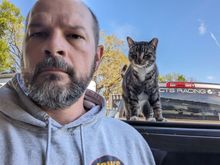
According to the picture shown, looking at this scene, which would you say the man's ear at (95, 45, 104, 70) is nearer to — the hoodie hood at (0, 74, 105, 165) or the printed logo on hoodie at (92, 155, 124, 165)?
the hoodie hood at (0, 74, 105, 165)

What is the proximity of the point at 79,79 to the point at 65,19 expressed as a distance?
0.24m

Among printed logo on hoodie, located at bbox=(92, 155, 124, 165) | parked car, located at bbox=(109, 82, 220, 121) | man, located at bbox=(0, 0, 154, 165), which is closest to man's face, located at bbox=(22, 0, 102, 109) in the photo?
man, located at bbox=(0, 0, 154, 165)

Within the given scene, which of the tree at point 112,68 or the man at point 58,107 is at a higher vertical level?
the tree at point 112,68

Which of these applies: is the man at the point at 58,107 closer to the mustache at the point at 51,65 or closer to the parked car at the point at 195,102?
the mustache at the point at 51,65

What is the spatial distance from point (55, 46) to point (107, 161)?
0.42 meters

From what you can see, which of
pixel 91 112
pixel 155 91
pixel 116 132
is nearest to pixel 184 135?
pixel 116 132

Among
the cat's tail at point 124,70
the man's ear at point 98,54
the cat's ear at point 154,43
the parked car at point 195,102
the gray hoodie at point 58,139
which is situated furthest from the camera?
the cat's tail at point 124,70

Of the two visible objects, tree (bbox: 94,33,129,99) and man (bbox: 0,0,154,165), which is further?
tree (bbox: 94,33,129,99)

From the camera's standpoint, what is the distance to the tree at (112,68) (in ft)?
7.79

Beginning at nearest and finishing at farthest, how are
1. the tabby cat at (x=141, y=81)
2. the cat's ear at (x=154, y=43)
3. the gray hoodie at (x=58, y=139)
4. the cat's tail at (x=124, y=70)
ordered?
1. the gray hoodie at (x=58, y=139)
2. the tabby cat at (x=141, y=81)
3. the cat's ear at (x=154, y=43)
4. the cat's tail at (x=124, y=70)

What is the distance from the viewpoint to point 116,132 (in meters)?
1.28

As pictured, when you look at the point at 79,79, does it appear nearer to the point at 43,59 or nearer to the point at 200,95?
the point at 43,59

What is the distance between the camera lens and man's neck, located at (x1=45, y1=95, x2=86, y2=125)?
1238mm

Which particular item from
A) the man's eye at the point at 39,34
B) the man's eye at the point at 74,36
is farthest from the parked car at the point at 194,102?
the man's eye at the point at 39,34
